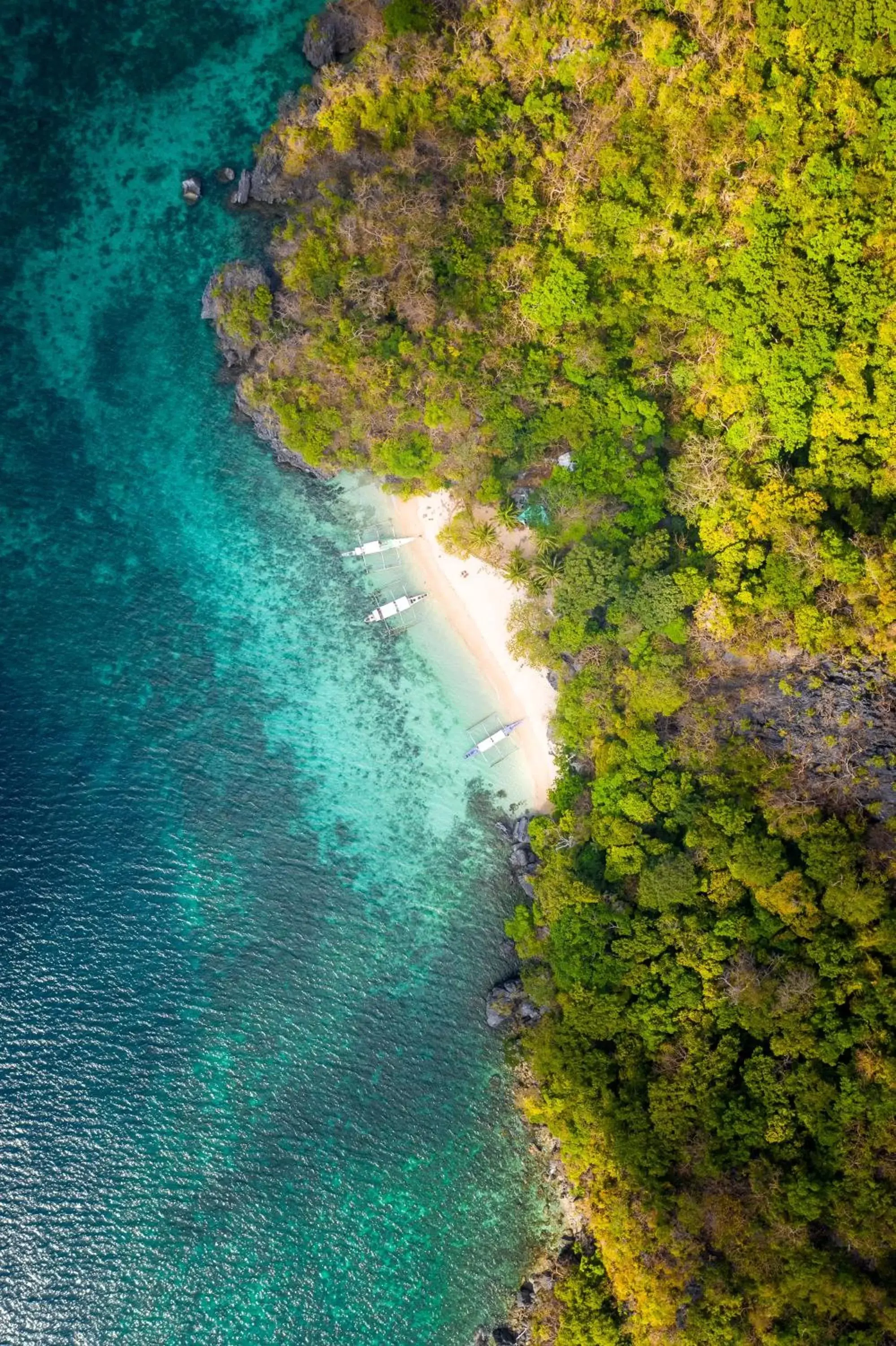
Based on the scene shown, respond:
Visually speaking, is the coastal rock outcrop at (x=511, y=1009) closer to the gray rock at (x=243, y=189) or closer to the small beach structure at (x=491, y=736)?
the small beach structure at (x=491, y=736)

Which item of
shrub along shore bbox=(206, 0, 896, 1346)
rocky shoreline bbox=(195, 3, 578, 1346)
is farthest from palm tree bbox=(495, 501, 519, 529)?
rocky shoreline bbox=(195, 3, 578, 1346)

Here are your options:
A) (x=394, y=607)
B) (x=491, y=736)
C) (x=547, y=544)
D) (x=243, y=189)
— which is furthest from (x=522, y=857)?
(x=243, y=189)

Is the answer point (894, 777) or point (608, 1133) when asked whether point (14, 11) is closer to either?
point (894, 777)

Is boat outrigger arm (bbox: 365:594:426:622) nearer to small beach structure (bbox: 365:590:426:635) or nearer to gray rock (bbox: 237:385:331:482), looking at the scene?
small beach structure (bbox: 365:590:426:635)

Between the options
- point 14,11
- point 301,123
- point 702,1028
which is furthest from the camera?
point 14,11

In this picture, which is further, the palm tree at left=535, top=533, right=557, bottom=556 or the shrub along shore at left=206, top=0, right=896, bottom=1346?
the palm tree at left=535, top=533, right=557, bottom=556

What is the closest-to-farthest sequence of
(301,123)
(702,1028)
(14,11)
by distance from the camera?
(702,1028) < (301,123) < (14,11)

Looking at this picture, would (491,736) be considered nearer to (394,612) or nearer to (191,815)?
(394,612)

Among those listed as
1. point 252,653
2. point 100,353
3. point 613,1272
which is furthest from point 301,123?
point 613,1272
